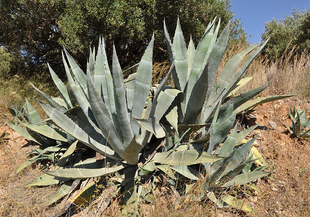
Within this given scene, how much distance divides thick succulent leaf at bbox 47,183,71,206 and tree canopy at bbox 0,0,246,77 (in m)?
3.53

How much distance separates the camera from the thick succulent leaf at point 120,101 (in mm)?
1485

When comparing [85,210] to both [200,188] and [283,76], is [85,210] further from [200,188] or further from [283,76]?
[283,76]

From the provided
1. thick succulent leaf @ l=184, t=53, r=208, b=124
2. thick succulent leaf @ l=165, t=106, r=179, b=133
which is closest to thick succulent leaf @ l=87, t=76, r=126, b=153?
thick succulent leaf @ l=165, t=106, r=179, b=133

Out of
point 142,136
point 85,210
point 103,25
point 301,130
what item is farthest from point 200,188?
point 103,25

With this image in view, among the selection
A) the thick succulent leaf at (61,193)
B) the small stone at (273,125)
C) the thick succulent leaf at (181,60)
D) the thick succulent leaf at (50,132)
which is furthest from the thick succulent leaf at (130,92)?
the small stone at (273,125)

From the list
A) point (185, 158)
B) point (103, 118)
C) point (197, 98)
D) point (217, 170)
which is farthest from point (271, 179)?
point (103, 118)

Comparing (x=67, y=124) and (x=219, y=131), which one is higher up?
(x=219, y=131)

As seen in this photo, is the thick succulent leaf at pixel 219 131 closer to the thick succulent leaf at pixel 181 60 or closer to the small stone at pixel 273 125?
the thick succulent leaf at pixel 181 60

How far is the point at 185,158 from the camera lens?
1.67 m

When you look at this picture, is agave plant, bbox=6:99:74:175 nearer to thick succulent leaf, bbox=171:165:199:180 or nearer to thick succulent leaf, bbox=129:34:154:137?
thick succulent leaf, bbox=129:34:154:137

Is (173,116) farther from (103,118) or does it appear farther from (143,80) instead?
(103,118)

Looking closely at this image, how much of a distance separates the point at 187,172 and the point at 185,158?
18 centimetres

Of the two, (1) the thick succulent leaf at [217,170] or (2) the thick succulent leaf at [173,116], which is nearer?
(1) the thick succulent leaf at [217,170]

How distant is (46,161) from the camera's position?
2.60 meters
